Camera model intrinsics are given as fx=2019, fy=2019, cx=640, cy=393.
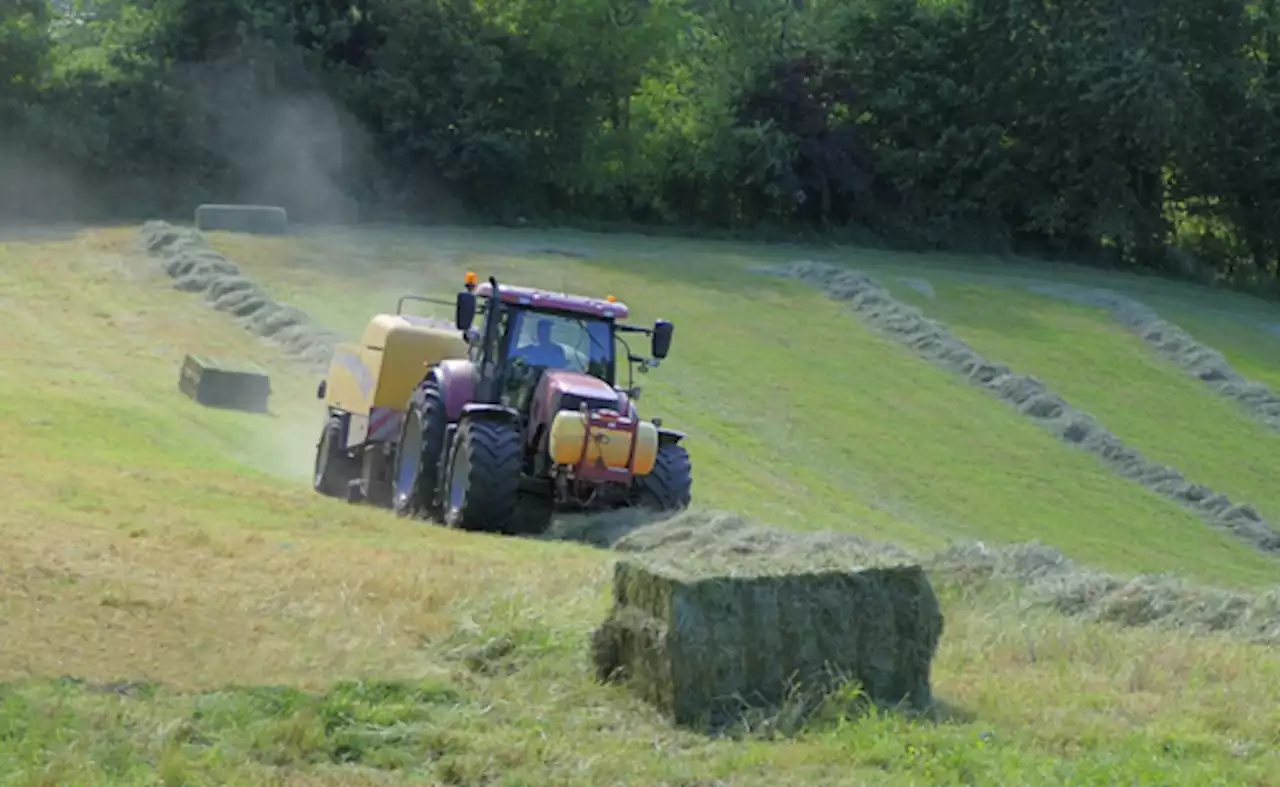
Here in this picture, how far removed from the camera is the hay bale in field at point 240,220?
140ft

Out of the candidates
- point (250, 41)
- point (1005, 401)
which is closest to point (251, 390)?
point (1005, 401)

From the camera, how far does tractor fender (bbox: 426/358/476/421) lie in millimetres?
19891

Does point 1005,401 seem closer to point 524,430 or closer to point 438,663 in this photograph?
point 524,430

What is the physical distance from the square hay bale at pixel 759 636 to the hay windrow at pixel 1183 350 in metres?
26.7

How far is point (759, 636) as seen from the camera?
9.93 m

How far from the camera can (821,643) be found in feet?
33.2

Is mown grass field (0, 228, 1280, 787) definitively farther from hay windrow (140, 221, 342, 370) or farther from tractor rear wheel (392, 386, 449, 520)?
hay windrow (140, 221, 342, 370)

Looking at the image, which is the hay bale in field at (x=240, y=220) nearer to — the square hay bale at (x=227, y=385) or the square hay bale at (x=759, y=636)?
the square hay bale at (x=227, y=385)

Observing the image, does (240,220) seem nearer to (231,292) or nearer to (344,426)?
(231,292)

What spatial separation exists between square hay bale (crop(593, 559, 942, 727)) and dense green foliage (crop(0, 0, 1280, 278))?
130 ft

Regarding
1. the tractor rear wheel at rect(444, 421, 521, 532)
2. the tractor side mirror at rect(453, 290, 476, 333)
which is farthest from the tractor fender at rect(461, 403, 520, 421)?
the tractor side mirror at rect(453, 290, 476, 333)

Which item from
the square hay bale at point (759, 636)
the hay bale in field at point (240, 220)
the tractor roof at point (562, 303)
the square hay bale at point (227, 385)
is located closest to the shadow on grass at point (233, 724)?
the square hay bale at point (759, 636)

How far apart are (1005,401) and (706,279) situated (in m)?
9.65

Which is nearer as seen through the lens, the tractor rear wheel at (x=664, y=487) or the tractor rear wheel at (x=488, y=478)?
the tractor rear wheel at (x=488, y=478)
